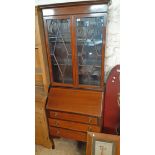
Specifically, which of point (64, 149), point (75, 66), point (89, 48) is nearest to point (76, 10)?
point (89, 48)

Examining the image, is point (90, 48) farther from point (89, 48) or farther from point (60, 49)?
point (60, 49)

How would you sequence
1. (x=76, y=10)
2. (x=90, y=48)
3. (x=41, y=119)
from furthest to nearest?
(x=41, y=119) < (x=90, y=48) < (x=76, y=10)

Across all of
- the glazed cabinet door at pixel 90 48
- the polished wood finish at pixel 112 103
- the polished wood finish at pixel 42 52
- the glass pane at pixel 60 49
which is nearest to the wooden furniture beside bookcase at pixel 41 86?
the polished wood finish at pixel 42 52

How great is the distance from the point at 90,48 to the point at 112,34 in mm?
314

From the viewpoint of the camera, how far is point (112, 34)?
6.57 ft

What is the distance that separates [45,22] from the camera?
1.97 metres

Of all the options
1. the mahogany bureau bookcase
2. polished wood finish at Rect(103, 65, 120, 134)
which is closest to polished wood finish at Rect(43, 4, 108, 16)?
the mahogany bureau bookcase

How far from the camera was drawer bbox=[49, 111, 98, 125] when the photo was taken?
6.40 ft

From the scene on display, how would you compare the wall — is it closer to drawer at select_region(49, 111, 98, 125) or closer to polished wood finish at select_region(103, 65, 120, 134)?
polished wood finish at select_region(103, 65, 120, 134)

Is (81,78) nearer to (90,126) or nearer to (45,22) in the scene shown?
(90,126)

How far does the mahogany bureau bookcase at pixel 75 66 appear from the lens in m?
1.84
